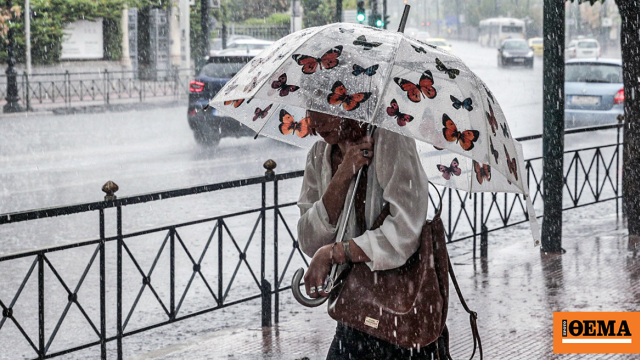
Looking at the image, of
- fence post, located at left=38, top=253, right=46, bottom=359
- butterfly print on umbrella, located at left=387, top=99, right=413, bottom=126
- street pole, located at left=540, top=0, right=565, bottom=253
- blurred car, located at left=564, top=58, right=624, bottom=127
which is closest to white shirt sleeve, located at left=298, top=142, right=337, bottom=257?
butterfly print on umbrella, located at left=387, top=99, right=413, bottom=126

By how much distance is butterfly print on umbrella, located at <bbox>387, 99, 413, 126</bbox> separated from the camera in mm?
3205

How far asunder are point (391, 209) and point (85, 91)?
1106 inches

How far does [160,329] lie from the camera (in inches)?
258

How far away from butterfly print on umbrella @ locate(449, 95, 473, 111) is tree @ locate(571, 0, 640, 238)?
5.48 m

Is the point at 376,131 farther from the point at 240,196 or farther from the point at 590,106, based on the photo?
the point at 590,106

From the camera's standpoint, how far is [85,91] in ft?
98.5

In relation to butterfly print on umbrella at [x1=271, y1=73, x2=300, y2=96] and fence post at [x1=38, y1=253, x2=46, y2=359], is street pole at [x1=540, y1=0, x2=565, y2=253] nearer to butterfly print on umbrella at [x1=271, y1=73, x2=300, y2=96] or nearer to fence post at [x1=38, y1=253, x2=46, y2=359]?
fence post at [x1=38, y1=253, x2=46, y2=359]

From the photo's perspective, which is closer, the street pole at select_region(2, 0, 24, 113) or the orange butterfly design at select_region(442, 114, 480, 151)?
the orange butterfly design at select_region(442, 114, 480, 151)

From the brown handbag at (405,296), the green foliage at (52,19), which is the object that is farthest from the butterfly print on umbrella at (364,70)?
the green foliage at (52,19)

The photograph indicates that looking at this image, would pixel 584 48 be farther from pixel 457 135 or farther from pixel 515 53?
pixel 457 135

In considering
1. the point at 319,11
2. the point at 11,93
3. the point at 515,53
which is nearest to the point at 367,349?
the point at 11,93

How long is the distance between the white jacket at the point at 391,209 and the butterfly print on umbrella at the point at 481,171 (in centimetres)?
57

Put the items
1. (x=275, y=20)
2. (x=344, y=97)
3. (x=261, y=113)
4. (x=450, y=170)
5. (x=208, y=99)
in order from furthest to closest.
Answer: (x=275, y=20) → (x=208, y=99) → (x=261, y=113) → (x=450, y=170) → (x=344, y=97)

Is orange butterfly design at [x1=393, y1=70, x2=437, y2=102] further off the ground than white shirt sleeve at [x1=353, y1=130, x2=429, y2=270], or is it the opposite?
orange butterfly design at [x1=393, y1=70, x2=437, y2=102]
